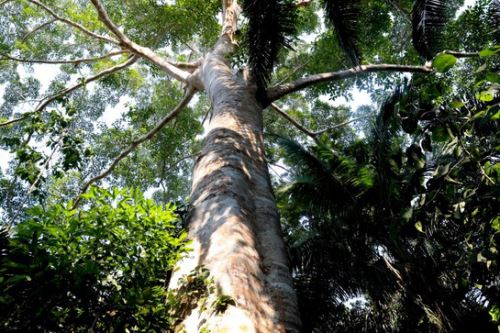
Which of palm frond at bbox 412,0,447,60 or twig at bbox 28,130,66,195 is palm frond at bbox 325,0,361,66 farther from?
twig at bbox 28,130,66,195

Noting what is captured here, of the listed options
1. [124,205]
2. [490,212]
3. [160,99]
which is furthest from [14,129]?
[490,212]

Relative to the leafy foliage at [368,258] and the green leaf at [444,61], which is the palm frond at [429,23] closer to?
the leafy foliage at [368,258]

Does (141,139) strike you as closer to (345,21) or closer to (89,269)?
(345,21)

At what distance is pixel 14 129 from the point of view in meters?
10.8

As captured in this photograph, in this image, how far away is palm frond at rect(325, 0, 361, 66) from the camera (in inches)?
152

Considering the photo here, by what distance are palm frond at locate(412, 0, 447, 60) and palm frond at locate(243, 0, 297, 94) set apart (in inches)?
54.4

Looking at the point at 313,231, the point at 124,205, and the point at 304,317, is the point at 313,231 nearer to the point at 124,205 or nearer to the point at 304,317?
the point at 304,317

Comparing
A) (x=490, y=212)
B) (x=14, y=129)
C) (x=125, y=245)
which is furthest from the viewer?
(x=14, y=129)

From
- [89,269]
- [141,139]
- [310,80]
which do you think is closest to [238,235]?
[89,269]

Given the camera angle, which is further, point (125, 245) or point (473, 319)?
point (473, 319)

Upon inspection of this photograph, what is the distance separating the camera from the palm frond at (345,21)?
385cm

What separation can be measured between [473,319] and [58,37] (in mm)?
11491

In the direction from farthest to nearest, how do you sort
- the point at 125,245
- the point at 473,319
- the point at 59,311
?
the point at 473,319 → the point at 125,245 → the point at 59,311

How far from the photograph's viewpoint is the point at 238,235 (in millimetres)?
2320
